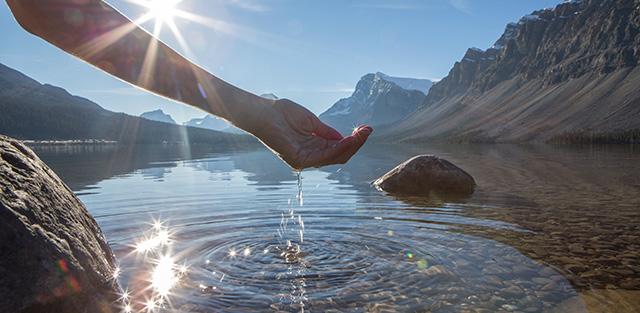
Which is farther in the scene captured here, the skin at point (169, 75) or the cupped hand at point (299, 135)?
the cupped hand at point (299, 135)

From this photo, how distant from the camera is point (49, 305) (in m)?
4.13

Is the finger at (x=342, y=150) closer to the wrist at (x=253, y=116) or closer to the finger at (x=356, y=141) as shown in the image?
the finger at (x=356, y=141)

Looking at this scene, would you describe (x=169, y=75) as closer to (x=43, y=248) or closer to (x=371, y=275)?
(x=43, y=248)

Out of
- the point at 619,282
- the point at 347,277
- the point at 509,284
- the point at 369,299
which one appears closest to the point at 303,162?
the point at 369,299

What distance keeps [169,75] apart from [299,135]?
1.27m

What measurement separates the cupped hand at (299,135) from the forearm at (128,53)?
8.4 inches

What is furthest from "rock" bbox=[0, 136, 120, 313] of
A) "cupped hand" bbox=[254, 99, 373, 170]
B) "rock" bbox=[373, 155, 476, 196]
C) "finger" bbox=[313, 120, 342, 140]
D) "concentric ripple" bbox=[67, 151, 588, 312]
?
"rock" bbox=[373, 155, 476, 196]

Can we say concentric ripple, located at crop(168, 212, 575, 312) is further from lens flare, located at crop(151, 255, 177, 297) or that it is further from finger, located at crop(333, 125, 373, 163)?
finger, located at crop(333, 125, 373, 163)

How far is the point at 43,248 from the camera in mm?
4227

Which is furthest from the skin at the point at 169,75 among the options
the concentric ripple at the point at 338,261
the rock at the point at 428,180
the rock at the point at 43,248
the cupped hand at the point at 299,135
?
the rock at the point at 428,180

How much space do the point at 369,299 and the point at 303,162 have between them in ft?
9.99

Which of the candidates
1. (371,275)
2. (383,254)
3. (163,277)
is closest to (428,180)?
(383,254)

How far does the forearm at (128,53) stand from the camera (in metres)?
3.20

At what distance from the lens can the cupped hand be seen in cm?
409
